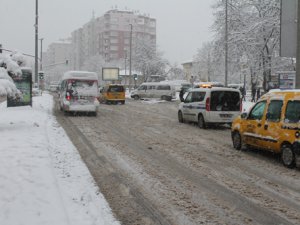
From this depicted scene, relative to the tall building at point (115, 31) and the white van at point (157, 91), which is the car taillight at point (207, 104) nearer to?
the white van at point (157, 91)

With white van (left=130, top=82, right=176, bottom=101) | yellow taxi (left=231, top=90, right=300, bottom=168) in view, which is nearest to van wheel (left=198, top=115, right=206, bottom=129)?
yellow taxi (left=231, top=90, right=300, bottom=168)

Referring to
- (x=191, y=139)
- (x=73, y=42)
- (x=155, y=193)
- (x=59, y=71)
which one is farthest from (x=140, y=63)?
(x=73, y=42)

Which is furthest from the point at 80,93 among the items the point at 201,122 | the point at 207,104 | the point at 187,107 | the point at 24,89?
the point at 207,104

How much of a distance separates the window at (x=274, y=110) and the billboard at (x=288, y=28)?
8809mm

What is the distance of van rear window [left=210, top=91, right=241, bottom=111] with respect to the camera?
62.3 ft

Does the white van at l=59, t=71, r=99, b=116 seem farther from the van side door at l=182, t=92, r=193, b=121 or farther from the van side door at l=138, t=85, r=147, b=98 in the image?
the van side door at l=138, t=85, r=147, b=98

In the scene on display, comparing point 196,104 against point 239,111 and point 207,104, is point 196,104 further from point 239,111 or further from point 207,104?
point 239,111

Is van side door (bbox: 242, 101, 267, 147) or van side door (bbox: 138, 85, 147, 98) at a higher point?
van side door (bbox: 138, 85, 147, 98)

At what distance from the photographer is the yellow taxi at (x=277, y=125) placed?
1012cm

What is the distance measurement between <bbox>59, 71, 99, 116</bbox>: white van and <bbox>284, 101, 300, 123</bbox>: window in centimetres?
1631

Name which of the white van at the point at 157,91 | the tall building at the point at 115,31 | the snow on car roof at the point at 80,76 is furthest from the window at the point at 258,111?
the tall building at the point at 115,31

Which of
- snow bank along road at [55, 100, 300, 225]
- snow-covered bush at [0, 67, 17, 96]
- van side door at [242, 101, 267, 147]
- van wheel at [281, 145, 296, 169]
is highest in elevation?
snow-covered bush at [0, 67, 17, 96]

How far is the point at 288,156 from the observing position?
33.7 ft

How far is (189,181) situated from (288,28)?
1244 cm
